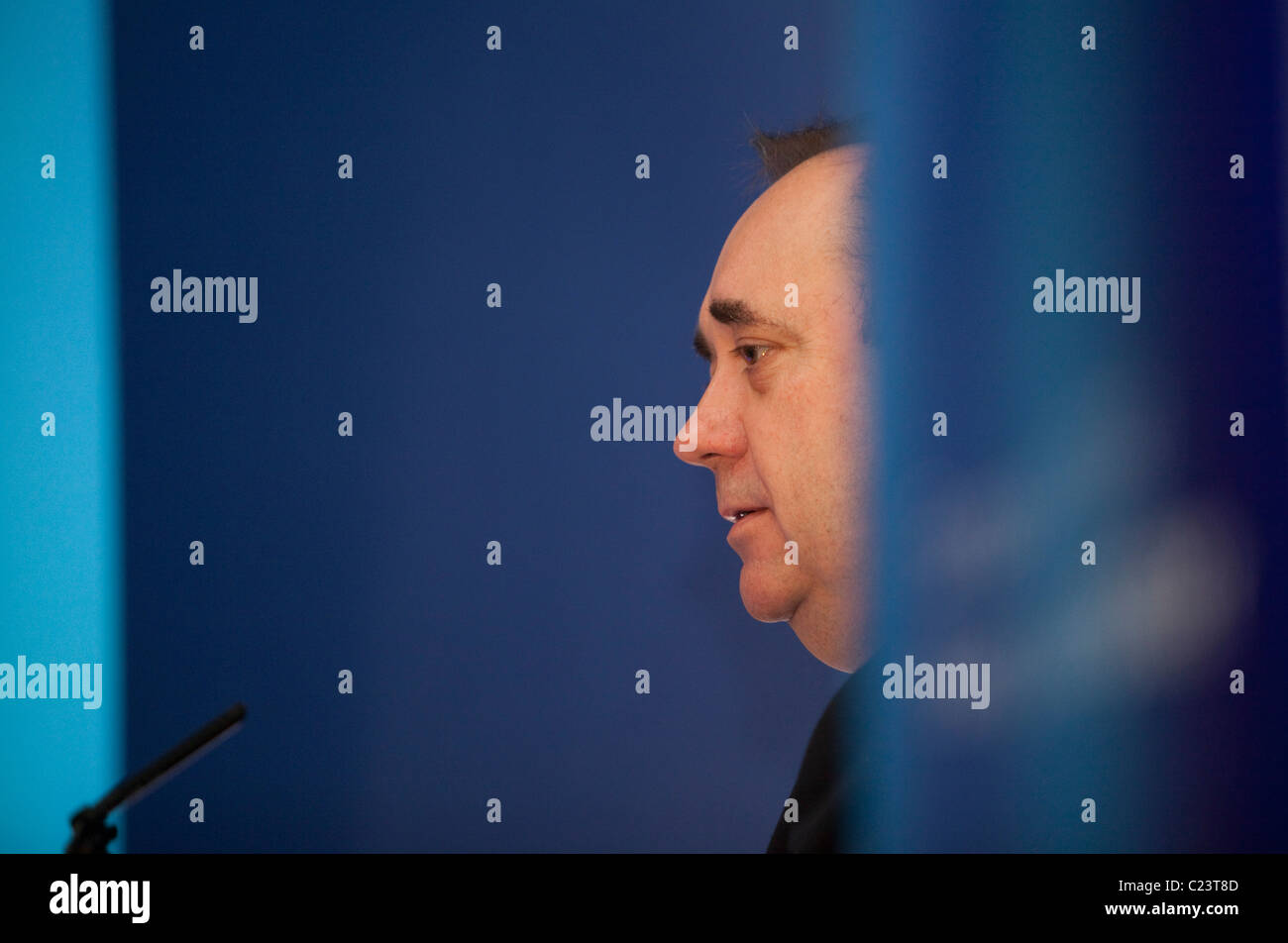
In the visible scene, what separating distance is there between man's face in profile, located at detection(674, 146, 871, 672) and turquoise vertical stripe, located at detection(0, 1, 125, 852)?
150 centimetres

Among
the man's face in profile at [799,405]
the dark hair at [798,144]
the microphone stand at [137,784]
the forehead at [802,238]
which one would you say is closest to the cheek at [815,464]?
the man's face in profile at [799,405]

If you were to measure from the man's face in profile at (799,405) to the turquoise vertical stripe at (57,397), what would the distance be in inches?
59.2

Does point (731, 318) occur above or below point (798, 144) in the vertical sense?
below

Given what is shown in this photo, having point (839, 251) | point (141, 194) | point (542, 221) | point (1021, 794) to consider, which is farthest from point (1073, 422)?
point (141, 194)

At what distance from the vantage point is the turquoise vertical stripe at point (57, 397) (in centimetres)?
253

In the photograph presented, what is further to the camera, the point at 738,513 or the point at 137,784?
the point at 738,513

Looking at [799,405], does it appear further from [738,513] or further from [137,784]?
[137,784]

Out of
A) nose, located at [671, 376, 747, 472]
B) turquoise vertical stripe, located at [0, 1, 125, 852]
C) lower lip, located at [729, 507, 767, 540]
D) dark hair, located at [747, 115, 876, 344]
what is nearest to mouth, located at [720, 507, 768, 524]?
lower lip, located at [729, 507, 767, 540]

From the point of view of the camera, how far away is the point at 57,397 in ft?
8.33

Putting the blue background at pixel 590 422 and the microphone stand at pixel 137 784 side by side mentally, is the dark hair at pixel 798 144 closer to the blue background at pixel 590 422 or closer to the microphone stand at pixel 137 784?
the blue background at pixel 590 422

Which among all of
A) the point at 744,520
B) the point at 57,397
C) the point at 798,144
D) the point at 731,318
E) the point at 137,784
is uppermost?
the point at 798,144

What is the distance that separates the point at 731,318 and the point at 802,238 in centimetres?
25

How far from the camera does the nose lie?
8.19 ft

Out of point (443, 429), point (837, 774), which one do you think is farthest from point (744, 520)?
point (443, 429)
